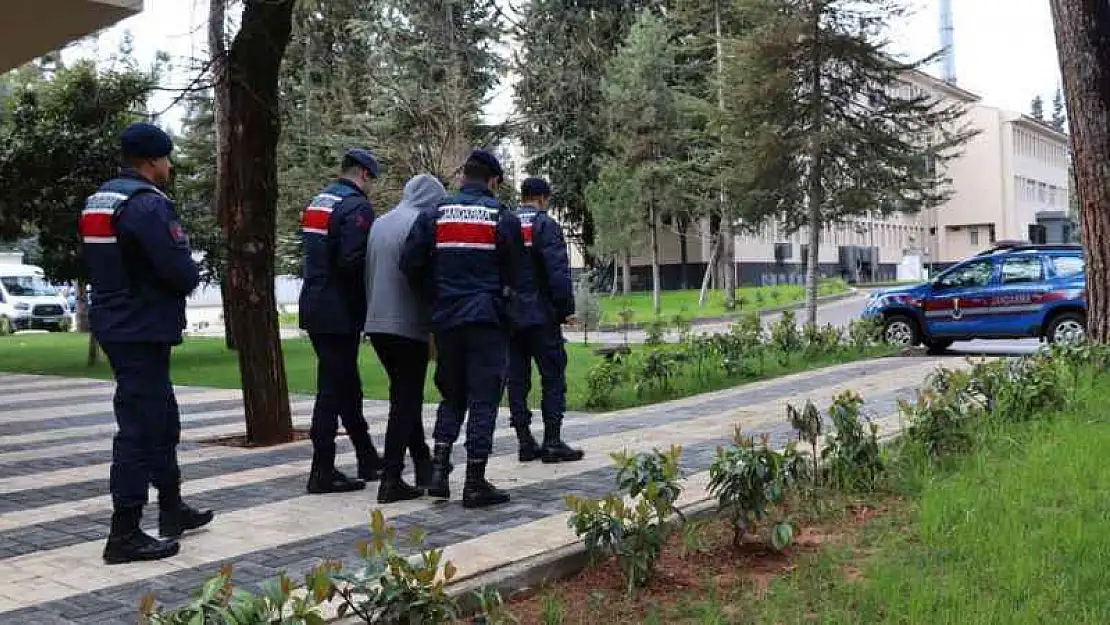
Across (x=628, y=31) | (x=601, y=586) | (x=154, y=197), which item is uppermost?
(x=628, y=31)

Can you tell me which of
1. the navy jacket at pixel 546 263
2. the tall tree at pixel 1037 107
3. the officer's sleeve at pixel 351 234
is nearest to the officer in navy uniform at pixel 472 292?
the officer's sleeve at pixel 351 234

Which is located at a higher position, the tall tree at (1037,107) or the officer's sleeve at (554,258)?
the tall tree at (1037,107)

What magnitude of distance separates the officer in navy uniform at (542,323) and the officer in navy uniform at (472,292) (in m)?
0.50

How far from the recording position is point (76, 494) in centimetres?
680

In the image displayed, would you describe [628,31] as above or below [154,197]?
above

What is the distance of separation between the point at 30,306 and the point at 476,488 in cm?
3814

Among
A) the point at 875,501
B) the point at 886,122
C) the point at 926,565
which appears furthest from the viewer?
the point at 886,122

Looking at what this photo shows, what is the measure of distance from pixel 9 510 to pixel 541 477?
3.33m

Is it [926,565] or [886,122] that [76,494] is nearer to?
[926,565]

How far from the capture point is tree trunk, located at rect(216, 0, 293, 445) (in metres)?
8.61

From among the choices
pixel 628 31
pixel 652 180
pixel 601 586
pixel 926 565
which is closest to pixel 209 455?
pixel 601 586

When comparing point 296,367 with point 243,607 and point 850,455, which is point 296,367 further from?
point 243,607

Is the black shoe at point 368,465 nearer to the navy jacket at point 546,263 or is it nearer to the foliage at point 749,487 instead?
the navy jacket at point 546,263

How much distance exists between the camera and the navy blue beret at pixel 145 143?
16.4 feet
